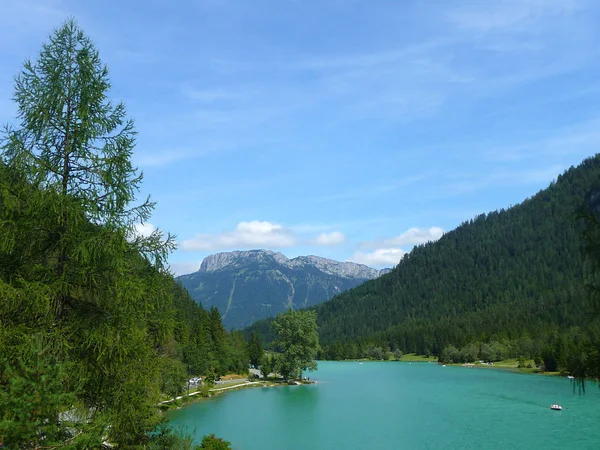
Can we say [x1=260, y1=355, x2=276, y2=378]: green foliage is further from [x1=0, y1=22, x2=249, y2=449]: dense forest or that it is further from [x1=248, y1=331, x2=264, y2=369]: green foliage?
[x1=0, y1=22, x2=249, y2=449]: dense forest

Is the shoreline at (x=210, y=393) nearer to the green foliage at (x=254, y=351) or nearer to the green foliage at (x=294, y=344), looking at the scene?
the green foliage at (x=294, y=344)

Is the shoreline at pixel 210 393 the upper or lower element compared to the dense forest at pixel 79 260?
lower

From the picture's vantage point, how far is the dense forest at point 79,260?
35.7ft

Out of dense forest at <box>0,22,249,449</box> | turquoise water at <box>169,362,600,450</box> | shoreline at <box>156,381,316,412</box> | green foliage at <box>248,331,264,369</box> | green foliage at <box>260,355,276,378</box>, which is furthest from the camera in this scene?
green foliage at <box>248,331,264,369</box>

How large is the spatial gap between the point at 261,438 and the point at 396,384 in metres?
55.6

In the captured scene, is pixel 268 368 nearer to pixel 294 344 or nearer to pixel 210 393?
pixel 294 344

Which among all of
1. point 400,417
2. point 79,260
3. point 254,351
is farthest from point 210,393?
point 79,260

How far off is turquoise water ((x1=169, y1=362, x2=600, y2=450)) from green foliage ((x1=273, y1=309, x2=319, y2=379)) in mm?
8198

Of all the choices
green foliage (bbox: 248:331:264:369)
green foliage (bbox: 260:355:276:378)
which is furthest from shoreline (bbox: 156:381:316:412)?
green foliage (bbox: 248:331:264:369)

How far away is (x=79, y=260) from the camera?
38.5 ft

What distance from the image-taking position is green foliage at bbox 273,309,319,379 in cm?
9956

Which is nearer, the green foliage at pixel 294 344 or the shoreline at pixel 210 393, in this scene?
the shoreline at pixel 210 393

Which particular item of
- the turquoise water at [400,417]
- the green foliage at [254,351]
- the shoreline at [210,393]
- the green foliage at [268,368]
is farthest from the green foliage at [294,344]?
the green foliage at [254,351]

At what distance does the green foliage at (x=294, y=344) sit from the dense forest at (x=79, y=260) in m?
88.8
